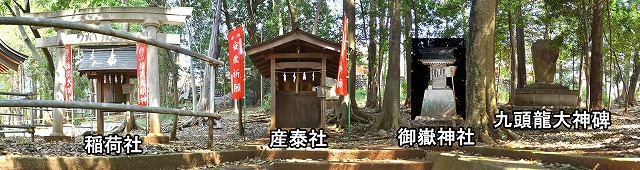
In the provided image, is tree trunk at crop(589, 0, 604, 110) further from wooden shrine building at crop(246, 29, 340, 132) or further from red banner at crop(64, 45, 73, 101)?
red banner at crop(64, 45, 73, 101)

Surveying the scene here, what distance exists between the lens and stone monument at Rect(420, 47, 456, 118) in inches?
703

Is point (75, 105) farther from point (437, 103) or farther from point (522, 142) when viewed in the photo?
point (437, 103)

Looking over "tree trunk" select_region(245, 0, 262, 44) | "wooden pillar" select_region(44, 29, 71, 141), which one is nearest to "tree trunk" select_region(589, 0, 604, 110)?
"tree trunk" select_region(245, 0, 262, 44)

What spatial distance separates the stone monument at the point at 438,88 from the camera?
17.9 meters

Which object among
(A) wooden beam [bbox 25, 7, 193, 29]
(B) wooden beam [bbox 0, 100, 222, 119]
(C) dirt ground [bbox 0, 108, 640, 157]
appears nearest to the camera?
(B) wooden beam [bbox 0, 100, 222, 119]

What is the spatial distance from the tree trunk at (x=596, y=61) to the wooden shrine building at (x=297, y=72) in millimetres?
8129

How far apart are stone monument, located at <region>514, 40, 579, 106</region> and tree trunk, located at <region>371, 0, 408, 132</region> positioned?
20.7 ft

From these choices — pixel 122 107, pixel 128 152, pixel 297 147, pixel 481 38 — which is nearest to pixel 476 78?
pixel 481 38

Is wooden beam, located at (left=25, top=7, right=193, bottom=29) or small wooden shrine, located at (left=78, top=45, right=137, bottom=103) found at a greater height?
wooden beam, located at (left=25, top=7, right=193, bottom=29)

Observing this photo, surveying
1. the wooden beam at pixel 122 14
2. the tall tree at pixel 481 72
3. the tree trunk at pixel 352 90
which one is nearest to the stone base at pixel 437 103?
the tree trunk at pixel 352 90

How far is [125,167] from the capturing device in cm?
595

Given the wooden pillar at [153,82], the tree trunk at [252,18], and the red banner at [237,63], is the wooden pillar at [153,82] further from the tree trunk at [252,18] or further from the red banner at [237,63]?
the tree trunk at [252,18]

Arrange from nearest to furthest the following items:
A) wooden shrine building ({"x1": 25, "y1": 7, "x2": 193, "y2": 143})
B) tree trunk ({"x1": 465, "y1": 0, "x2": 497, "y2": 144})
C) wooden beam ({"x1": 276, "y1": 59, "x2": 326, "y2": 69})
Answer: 1. tree trunk ({"x1": 465, "y1": 0, "x2": 497, "y2": 144})
2. wooden shrine building ({"x1": 25, "y1": 7, "x2": 193, "y2": 143})
3. wooden beam ({"x1": 276, "y1": 59, "x2": 326, "y2": 69})

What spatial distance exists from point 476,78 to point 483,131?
1073mm
